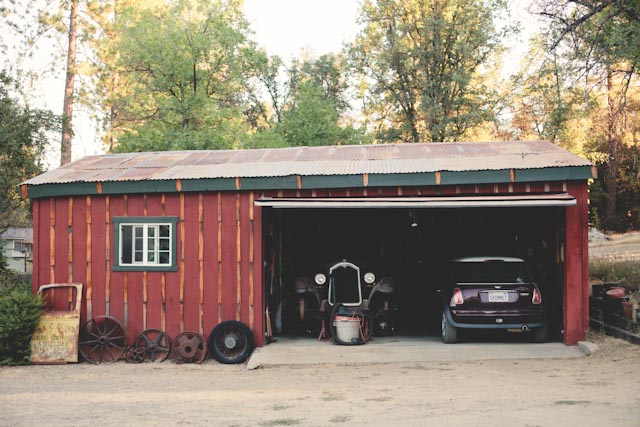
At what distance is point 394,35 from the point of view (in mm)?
35000

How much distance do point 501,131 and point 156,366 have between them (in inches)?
1157

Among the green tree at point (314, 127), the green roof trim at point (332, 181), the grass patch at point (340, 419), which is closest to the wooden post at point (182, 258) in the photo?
the green roof trim at point (332, 181)

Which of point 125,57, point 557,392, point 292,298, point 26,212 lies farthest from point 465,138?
point 557,392

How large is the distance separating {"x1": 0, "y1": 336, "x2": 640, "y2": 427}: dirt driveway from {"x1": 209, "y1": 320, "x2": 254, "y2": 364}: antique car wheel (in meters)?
0.34

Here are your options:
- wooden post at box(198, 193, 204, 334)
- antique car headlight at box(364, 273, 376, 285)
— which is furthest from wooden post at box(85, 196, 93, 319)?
antique car headlight at box(364, 273, 376, 285)

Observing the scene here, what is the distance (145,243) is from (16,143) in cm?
1124

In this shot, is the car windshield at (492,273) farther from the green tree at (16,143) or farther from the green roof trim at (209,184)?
the green tree at (16,143)

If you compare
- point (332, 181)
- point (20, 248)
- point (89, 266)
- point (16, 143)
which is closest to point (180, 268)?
point (89, 266)

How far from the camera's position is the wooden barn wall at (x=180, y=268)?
483 inches

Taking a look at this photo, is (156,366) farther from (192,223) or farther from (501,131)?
(501,131)

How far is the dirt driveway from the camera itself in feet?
24.2

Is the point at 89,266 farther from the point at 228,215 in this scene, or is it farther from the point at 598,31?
the point at 598,31

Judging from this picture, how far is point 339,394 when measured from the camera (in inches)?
345

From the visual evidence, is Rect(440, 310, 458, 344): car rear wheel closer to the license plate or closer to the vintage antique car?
the license plate
